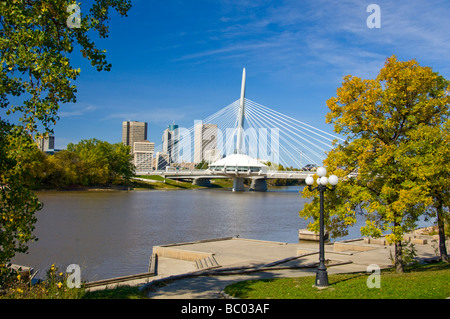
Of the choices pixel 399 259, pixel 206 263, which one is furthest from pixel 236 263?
pixel 399 259

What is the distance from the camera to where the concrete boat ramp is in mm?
10867

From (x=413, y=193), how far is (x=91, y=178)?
7526 cm

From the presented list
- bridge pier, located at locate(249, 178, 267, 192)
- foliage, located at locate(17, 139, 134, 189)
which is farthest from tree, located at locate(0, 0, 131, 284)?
bridge pier, located at locate(249, 178, 267, 192)

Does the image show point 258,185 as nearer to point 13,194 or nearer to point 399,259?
point 399,259

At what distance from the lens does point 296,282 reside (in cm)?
1053

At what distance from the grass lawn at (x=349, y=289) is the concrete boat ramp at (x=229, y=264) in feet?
3.03

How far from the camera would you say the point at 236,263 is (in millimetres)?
15609

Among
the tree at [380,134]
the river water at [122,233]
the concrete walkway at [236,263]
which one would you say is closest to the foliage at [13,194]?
the concrete walkway at [236,263]

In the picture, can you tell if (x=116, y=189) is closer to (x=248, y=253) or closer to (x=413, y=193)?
(x=248, y=253)

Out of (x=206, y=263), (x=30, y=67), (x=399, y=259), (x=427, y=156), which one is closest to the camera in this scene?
(x=30, y=67)

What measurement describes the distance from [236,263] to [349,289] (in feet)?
23.8

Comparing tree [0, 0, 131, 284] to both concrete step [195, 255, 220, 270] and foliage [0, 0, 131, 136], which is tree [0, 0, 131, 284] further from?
concrete step [195, 255, 220, 270]

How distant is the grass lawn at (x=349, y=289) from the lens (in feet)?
26.4

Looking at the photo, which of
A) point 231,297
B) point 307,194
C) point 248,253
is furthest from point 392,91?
point 248,253
